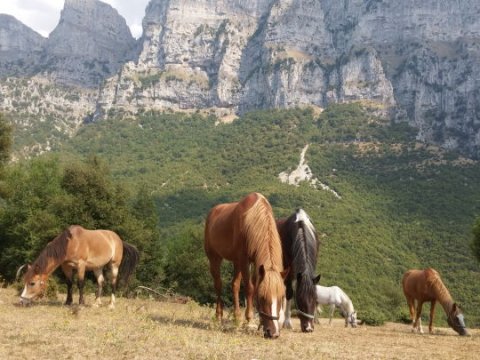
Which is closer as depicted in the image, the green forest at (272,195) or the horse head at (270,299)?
the horse head at (270,299)

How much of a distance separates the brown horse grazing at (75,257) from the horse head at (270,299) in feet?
23.4

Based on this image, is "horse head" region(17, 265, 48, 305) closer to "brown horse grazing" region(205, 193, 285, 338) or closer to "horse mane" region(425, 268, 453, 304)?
"brown horse grazing" region(205, 193, 285, 338)

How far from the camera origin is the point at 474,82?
19550 centimetres

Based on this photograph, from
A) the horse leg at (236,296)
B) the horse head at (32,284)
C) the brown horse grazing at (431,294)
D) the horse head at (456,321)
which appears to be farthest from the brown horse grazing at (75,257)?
the horse head at (456,321)

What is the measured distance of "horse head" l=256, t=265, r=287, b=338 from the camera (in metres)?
8.13

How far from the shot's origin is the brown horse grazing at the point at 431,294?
16922 millimetres

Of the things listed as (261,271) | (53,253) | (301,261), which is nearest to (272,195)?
(53,253)

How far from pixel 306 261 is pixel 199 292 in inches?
1480

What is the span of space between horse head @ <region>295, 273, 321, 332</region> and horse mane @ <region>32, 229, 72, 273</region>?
7233 millimetres

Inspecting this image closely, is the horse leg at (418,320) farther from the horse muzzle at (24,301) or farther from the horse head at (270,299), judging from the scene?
the horse muzzle at (24,301)

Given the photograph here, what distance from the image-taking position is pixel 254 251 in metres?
9.16

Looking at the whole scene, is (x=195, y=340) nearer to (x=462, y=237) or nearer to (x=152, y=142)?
(x=462, y=237)

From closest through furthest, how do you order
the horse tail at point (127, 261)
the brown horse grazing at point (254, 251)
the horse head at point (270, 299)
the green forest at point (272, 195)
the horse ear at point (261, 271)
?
the horse head at point (270, 299), the brown horse grazing at point (254, 251), the horse ear at point (261, 271), the horse tail at point (127, 261), the green forest at point (272, 195)

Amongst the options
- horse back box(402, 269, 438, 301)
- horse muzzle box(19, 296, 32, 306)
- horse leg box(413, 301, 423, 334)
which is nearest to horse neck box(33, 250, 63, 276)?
horse muzzle box(19, 296, 32, 306)
